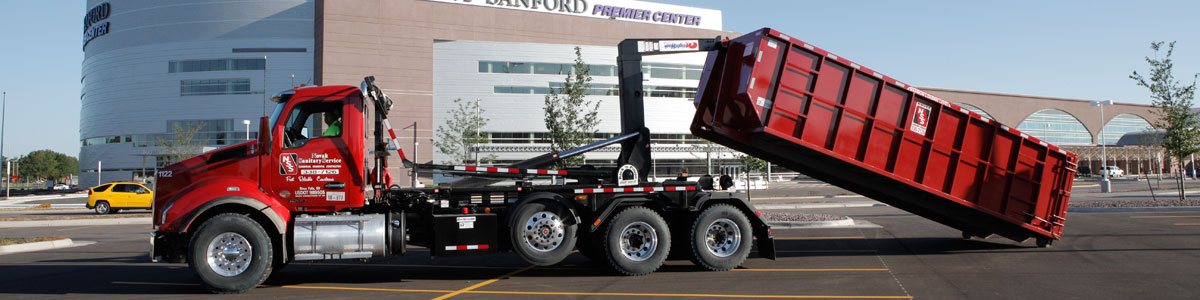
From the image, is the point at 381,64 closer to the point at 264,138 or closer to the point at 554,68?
the point at 554,68

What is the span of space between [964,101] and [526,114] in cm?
4921

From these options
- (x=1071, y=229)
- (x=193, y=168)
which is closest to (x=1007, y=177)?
(x=1071, y=229)

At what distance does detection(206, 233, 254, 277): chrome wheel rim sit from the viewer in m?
9.46

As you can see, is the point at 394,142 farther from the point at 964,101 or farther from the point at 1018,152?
the point at 964,101

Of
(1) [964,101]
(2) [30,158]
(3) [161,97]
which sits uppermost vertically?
(1) [964,101]

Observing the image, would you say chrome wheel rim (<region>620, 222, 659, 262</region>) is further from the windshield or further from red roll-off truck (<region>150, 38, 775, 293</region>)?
the windshield

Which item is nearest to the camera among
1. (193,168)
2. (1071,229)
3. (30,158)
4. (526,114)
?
(193,168)

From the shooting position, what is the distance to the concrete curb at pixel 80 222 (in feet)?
82.1

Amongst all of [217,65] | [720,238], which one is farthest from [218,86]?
[720,238]

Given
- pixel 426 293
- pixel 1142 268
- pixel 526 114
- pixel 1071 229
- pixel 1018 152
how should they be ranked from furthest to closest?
pixel 526 114
pixel 1071 229
pixel 1018 152
pixel 1142 268
pixel 426 293

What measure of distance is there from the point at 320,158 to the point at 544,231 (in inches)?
120

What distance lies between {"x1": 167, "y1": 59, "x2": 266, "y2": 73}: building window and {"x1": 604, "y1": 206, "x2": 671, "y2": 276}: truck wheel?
71.1 metres

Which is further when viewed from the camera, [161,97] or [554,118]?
[161,97]

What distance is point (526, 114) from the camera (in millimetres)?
71812
